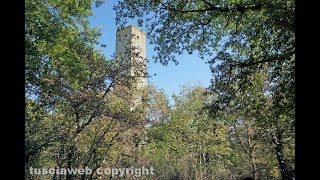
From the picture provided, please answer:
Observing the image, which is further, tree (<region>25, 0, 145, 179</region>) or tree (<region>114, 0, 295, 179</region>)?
tree (<region>25, 0, 145, 179</region>)

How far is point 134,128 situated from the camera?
1150cm

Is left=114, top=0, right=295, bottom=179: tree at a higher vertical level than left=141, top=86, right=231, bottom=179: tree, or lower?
higher

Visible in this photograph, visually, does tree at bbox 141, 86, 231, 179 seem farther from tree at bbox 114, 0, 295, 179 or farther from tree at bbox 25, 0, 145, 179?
tree at bbox 114, 0, 295, 179

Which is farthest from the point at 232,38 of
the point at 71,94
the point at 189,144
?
the point at 189,144

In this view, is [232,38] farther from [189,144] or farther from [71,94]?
[189,144]

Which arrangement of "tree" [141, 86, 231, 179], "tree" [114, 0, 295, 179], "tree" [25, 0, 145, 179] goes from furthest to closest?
"tree" [141, 86, 231, 179] < "tree" [25, 0, 145, 179] < "tree" [114, 0, 295, 179]

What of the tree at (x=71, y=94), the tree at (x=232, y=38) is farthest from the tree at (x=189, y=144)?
the tree at (x=232, y=38)

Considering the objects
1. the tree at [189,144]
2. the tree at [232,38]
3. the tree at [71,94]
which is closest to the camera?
the tree at [232,38]

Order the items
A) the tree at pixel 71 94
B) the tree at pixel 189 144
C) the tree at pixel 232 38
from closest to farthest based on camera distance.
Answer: the tree at pixel 232 38
the tree at pixel 71 94
the tree at pixel 189 144

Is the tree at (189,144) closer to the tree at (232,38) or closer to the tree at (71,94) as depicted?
the tree at (71,94)

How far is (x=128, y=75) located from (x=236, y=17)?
17.5 ft

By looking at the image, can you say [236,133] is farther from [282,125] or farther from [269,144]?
[282,125]

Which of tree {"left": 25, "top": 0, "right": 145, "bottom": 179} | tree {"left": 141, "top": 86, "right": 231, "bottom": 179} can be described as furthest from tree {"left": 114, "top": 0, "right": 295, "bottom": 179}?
tree {"left": 141, "top": 86, "right": 231, "bottom": 179}
